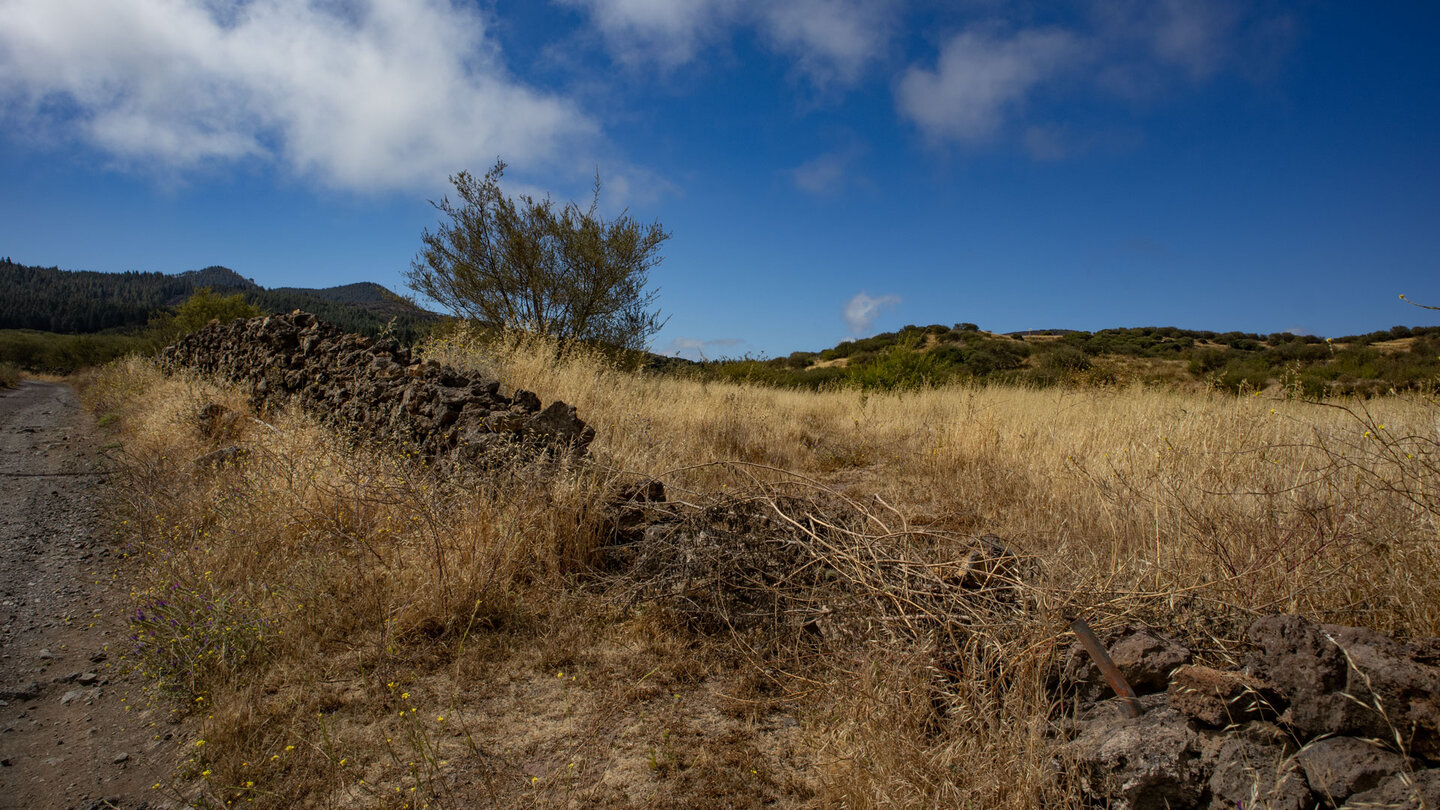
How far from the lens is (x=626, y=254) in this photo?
13.1 metres

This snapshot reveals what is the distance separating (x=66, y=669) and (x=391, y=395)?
10.1 ft

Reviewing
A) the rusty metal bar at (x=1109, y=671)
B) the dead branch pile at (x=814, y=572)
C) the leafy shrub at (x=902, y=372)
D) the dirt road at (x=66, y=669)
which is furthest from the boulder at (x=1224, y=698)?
the leafy shrub at (x=902, y=372)

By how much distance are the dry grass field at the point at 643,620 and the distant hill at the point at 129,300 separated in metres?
9.97

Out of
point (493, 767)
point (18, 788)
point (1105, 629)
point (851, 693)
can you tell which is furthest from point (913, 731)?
point (18, 788)

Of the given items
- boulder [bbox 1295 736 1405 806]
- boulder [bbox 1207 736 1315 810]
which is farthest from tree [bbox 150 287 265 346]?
boulder [bbox 1295 736 1405 806]

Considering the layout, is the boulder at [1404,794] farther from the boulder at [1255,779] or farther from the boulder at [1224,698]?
the boulder at [1224,698]

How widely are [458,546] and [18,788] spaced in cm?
172

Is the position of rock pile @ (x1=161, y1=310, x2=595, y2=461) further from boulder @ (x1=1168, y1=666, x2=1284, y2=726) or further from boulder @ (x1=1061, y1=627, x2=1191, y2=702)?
boulder @ (x1=1168, y1=666, x2=1284, y2=726)

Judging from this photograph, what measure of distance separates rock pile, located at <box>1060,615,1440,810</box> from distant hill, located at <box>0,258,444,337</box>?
13.4 metres

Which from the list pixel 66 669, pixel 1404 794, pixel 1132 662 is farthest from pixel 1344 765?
pixel 66 669

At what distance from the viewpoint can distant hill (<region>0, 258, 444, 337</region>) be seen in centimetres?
3518

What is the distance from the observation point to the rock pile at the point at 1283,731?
1362mm

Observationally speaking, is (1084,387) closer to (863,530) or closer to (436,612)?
(863,530)

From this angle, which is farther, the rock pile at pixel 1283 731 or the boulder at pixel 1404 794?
the rock pile at pixel 1283 731
